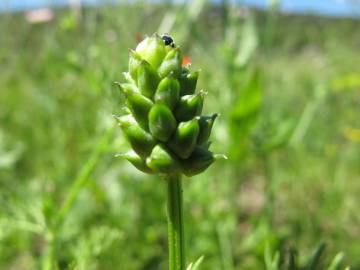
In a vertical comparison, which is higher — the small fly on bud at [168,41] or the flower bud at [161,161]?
the small fly on bud at [168,41]

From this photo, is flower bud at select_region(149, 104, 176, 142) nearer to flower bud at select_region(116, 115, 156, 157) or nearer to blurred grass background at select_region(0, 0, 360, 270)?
flower bud at select_region(116, 115, 156, 157)

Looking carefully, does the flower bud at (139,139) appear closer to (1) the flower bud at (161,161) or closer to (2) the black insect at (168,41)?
(1) the flower bud at (161,161)

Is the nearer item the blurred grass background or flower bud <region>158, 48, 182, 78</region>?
flower bud <region>158, 48, 182, 78</region>

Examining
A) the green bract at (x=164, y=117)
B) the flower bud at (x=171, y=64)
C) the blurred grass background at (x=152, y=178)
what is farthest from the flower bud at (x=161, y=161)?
the blurred grass background at (x=152, y=178)

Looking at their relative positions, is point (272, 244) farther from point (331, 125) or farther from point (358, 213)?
point (331, 125)

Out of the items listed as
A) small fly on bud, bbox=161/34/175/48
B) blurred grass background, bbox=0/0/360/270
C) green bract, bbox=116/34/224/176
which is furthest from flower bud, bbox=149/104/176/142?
blurred grass background, bbox=0/0/360/270

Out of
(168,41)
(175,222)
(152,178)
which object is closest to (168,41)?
(168,41)

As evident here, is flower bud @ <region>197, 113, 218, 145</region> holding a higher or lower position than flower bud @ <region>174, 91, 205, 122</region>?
lower

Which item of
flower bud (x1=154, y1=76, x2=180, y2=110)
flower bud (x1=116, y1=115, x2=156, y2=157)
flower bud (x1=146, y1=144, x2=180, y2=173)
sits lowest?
flower bud (x1=146, y1=144, x2=180, y2=173)

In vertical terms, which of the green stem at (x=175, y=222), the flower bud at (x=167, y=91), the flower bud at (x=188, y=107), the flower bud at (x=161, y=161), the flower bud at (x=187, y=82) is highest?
the flower bud at (x=187, y=82)
